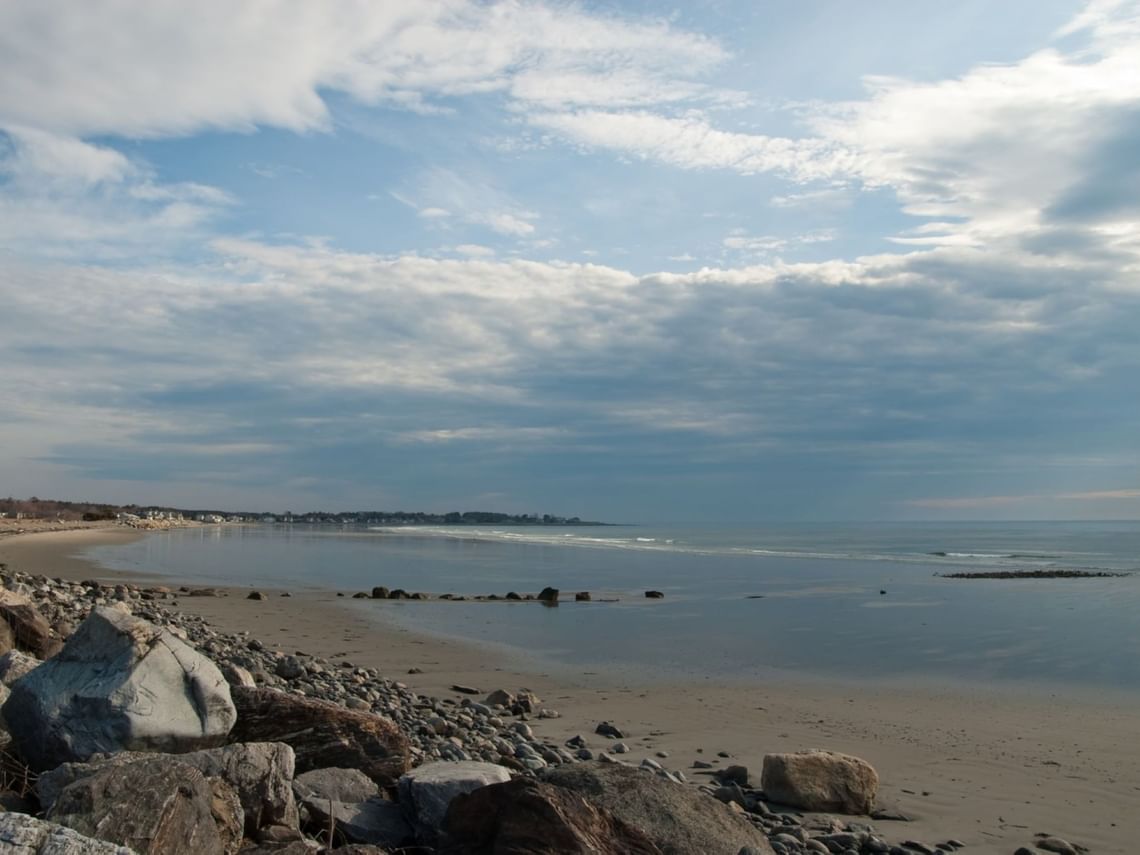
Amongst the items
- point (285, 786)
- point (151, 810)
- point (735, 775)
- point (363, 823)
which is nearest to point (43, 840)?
point (151, 810)

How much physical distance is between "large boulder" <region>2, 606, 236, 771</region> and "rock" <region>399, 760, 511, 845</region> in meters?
1.35

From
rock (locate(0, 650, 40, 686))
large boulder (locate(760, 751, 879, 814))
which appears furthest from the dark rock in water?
rock (locate(0, 650, 40, 686))

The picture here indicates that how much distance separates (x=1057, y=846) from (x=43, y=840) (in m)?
6.79

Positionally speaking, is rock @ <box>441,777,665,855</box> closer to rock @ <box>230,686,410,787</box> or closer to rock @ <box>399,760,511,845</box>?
rock @ <box>399,760,511,845</box>

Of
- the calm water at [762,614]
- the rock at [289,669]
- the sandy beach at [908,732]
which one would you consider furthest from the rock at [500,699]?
the calm water at [762,614]

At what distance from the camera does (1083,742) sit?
10.3 m

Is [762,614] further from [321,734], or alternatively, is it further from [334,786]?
[334,786]

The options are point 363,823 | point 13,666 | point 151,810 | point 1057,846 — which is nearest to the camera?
point 151,810

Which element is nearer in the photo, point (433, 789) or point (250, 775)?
point (250, 775)

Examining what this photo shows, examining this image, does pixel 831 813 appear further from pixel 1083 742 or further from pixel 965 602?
pixel 965 602

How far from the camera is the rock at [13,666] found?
6588mm

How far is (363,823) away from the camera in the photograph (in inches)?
205

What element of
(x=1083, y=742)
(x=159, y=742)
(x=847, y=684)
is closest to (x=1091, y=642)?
(x=847, y=684)

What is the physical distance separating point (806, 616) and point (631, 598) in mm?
6438
